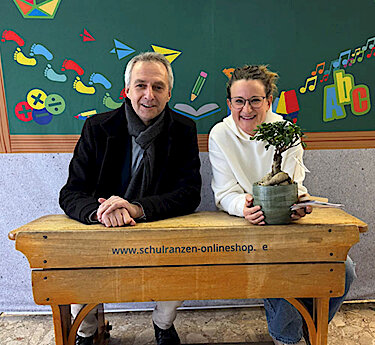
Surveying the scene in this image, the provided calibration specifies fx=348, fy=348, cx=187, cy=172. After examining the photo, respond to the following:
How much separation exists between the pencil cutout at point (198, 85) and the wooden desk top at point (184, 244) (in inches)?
39.7

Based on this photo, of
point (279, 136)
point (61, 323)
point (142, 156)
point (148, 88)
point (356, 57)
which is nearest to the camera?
point (279, 136)

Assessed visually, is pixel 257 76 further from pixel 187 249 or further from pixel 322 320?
pixel 322 320

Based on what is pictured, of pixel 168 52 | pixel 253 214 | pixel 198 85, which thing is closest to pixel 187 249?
pixel 253 214

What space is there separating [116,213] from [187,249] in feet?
1.14

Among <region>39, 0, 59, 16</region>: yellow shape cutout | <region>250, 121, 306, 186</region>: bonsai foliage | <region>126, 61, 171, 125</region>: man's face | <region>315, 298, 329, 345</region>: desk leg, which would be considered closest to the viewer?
<region>250, 121, 306, 186</region>: bonsai foliage

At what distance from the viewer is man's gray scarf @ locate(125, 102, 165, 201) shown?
1.76 m

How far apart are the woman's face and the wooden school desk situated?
555 mm

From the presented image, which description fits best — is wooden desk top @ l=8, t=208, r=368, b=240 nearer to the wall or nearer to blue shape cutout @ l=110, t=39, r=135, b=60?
the wall

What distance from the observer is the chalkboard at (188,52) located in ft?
6.96

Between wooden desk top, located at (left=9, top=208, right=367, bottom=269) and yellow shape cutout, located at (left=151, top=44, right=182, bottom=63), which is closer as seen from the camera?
wooden desk top, located at (left=9, top=208, right=367, bottom=269)

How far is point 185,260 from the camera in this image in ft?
4.85

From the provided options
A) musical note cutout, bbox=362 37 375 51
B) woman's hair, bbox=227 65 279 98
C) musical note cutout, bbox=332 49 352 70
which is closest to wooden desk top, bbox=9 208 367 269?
woman's hair, bbox=227 65 279 98

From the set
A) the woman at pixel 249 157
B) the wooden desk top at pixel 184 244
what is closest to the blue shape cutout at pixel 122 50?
the woman at pixel 249 157

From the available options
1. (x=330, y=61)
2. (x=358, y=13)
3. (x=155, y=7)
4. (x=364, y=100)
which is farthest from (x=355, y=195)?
(x=155, y=7)
